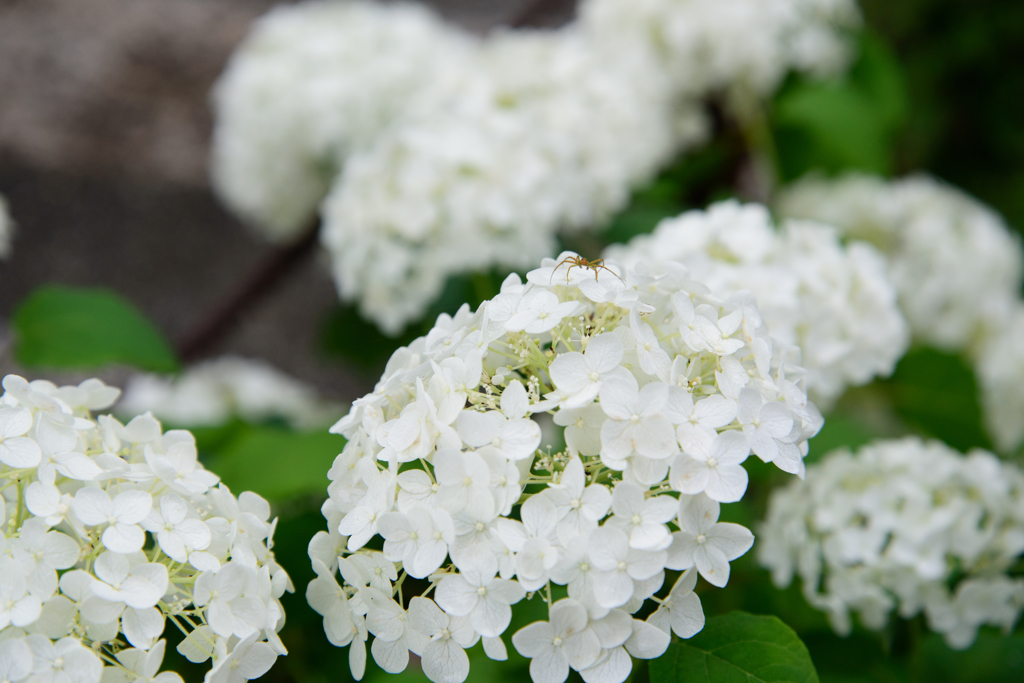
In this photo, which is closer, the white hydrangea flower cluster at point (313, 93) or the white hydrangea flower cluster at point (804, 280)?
the white hydrangea flower cluster at point (804, 280)

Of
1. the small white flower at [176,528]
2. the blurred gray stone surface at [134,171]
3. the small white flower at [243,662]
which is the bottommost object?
the blurred gray stone surface at [134,171]

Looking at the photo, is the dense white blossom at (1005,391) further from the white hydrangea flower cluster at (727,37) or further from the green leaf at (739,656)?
the green leaf at (739,656)

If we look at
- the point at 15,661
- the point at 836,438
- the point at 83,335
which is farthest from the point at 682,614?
the point at 83,335

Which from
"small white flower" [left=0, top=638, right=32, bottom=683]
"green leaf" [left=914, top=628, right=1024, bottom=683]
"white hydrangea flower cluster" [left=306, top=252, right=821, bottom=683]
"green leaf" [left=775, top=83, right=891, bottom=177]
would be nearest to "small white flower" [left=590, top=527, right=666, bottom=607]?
"white hydrangea flower cluster" [left=306, top=252, right=821, bottom=683]

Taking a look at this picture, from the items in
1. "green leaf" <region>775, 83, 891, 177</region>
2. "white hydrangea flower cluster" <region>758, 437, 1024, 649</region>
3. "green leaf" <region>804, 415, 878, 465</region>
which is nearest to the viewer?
"white hydrangea flower cluster" <region>758, 437, 1024, 649</region>

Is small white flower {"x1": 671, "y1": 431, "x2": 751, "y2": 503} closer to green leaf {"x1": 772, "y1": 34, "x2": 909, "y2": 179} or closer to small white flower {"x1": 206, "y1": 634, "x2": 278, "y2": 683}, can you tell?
small white flower {"x1": 206, "y1": 634, "x2": 278, "y2": 683}

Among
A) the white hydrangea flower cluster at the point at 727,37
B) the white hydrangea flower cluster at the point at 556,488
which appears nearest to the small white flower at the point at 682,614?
the white hydrangea flower cluster at the point at 556,488

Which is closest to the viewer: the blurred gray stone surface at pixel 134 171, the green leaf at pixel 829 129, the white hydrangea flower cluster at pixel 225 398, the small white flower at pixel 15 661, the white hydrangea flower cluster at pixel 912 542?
the small white flower at pixel 15 661
